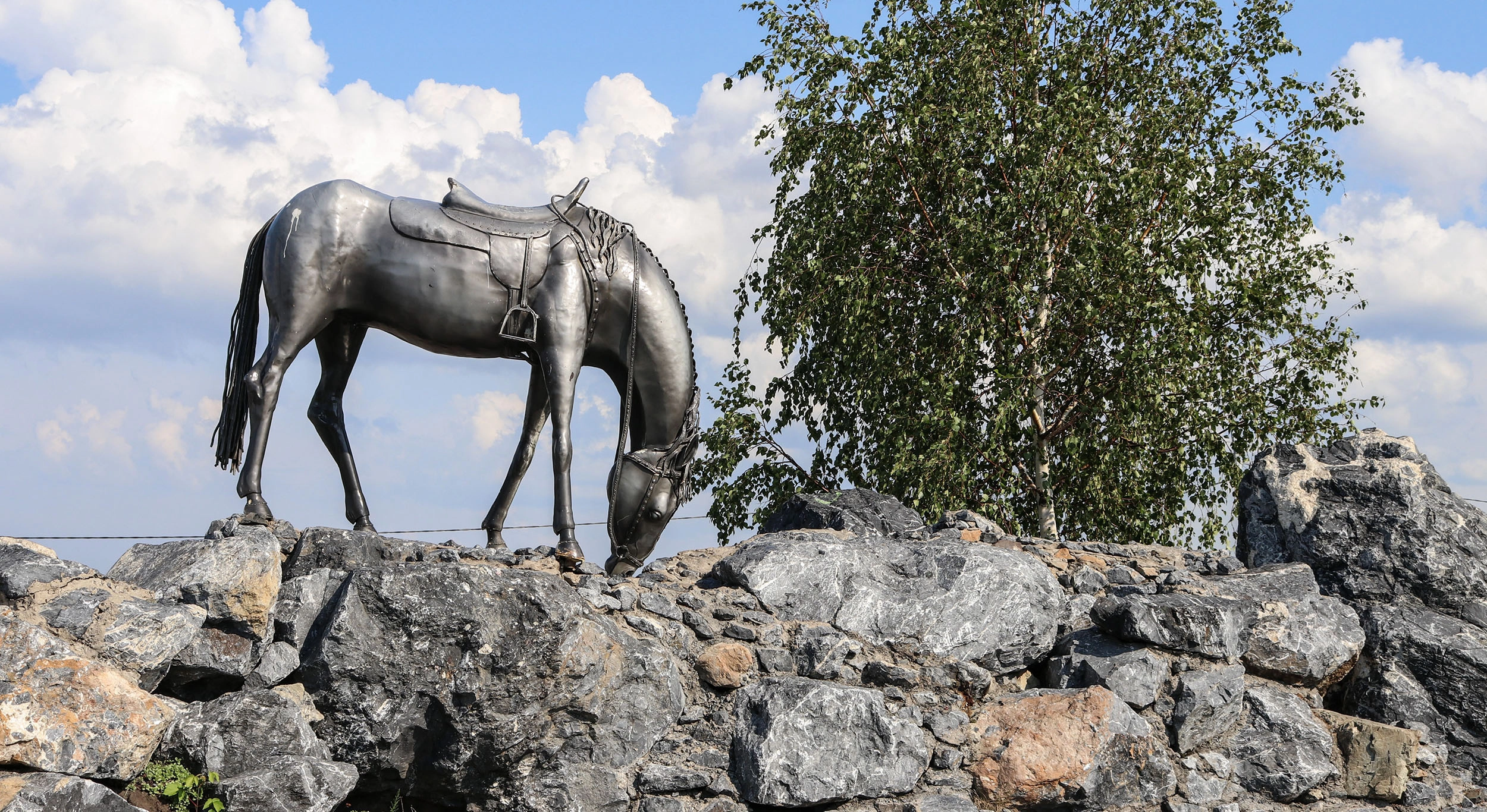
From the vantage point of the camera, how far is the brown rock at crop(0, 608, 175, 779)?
475cm

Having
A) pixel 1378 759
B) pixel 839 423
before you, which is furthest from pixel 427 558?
pixel 839 423

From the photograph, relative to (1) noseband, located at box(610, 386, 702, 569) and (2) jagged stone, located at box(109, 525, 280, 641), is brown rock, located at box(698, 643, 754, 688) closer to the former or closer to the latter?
(1) noseband, located at box(610, 386, 702, 569)

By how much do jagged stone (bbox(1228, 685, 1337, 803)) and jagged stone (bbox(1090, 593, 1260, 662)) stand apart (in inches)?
13.7

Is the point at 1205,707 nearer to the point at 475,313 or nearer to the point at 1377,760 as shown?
the point at 1377,760

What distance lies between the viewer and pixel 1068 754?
6.00 metres

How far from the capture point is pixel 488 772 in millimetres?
5664

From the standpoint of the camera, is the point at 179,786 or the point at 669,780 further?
the point at 669,780

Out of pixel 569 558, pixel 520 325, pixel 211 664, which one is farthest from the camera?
pixel 520 325

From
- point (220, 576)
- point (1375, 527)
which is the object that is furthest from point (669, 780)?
point (1375, 527)

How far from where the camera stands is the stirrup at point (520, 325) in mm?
6762

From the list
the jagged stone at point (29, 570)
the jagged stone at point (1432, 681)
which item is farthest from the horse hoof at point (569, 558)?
the jagged stone at point (1432, 681)

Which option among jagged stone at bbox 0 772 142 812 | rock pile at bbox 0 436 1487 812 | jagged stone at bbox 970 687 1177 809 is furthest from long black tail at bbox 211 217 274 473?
jagged stone at bbox 970 687 1177 809

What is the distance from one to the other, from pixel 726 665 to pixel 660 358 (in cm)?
209

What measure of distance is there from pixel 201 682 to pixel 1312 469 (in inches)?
279
